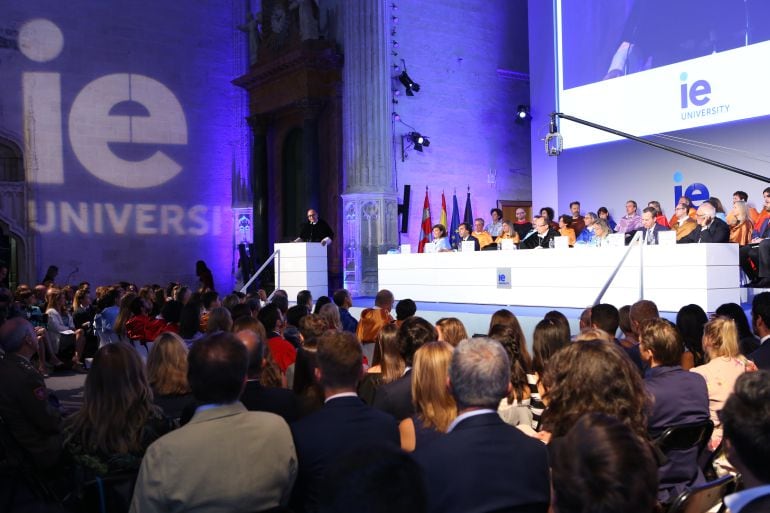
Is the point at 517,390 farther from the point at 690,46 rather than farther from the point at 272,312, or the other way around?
the point at 690,46

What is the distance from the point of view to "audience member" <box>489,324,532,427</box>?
322cm

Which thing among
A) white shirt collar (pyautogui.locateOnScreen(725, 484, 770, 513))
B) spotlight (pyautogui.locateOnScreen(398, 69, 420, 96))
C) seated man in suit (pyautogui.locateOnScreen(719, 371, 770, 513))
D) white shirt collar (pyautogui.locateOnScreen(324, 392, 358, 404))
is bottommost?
white shirt collar (pyautogui.locateOnScreen(324, 392, 358, 404))

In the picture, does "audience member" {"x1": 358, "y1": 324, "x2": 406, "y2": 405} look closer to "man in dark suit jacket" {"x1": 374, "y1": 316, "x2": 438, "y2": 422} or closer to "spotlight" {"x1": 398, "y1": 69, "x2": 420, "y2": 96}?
"man in dark suit jacket" {"x1": 374, "y1": 316, "x2": 438, "y2": 422}

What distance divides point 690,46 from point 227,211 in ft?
33.2

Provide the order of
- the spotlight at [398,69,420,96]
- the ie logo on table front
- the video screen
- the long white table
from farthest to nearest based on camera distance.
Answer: the spotlight at [398,69,420,96], the video screen, the ie logo on table front, the long white table

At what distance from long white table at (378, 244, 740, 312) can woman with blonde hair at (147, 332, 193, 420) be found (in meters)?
5.52

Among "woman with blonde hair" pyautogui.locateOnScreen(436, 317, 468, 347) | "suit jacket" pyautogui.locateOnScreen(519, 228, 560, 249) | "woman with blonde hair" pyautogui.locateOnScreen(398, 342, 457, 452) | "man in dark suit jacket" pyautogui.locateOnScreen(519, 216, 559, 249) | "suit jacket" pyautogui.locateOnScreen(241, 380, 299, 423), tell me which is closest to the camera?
"woman with blonde hair" pyautogui.locateOnScreen(398, 342, 457, 452)

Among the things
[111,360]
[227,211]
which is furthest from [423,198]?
[111,360]

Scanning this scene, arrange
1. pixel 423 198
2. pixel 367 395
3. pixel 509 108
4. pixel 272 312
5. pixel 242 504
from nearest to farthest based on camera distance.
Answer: pixel 242 504 → pixel 367 395 → pixel 272 312 → pixel 423 198 → pixel 509 108

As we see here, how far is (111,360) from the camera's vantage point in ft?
9.20

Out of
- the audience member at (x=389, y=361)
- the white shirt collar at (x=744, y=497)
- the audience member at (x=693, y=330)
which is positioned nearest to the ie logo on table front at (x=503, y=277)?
the audience member at (x=693, y=330)

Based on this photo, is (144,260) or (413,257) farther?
(144,260)

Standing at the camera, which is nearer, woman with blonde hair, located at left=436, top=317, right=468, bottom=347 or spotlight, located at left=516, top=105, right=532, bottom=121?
woman with blonde hair, located at left=436, top=317, right=468, bottom=347

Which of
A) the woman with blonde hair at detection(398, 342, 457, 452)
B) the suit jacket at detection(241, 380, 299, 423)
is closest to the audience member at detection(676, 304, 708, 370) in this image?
the woman with blonde hair at detection(398, 342, 457, 452)
